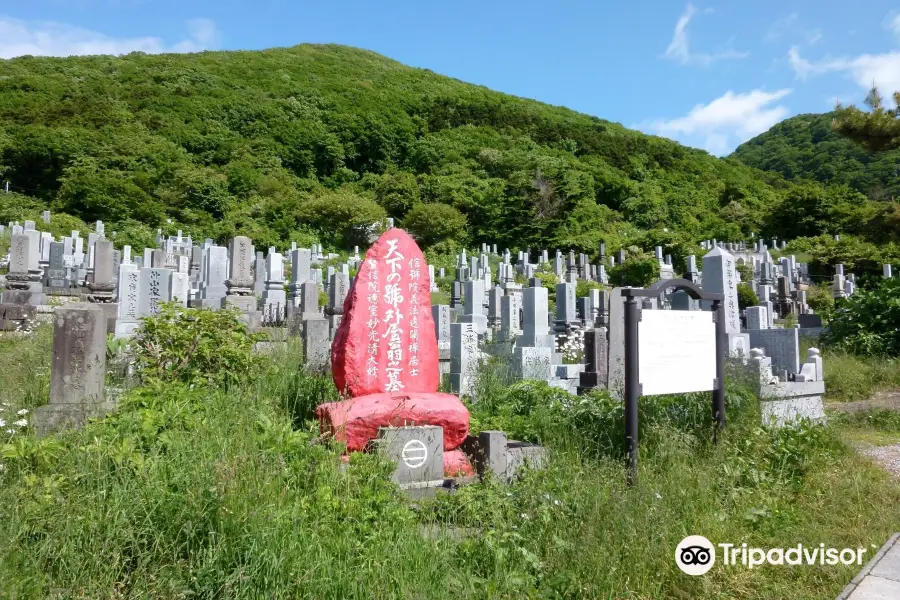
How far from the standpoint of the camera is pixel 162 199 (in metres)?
31.7

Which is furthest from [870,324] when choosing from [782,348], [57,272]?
[57,272]

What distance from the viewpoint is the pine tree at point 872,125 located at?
10.7 meters

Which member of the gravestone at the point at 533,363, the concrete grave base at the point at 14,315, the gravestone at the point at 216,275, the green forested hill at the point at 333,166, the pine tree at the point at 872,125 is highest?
the green forested hill at the point at 333,166

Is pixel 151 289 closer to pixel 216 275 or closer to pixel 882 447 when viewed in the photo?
pixel 216 275

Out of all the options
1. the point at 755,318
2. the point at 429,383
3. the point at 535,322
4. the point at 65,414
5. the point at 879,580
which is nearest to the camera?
the point at 879,580

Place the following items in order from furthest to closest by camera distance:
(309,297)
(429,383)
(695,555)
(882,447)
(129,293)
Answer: (309,297), (129,293), (882,447), (429,383), (695,555)

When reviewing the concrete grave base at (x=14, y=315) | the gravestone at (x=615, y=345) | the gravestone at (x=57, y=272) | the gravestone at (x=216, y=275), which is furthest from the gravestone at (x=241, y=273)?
the gravestone at (x=57, y=272)

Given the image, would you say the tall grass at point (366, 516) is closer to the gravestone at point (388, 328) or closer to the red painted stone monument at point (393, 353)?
the red painted stone monument at point (393, 353)

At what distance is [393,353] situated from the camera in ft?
15.9

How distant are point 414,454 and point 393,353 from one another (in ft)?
3.30

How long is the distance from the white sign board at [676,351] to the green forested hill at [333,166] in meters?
21.4

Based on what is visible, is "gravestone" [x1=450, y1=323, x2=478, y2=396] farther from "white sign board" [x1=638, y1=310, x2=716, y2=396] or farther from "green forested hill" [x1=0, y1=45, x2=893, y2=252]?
"green forested hill" [x1=0, y1=45, x2=893, y2=252]

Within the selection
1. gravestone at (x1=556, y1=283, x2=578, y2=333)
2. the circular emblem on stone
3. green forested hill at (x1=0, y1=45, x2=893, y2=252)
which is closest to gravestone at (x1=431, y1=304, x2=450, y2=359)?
gravestone at (x1=556, y1=283, x2=578, y2=333)

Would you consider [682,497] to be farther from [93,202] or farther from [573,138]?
[573,138]
